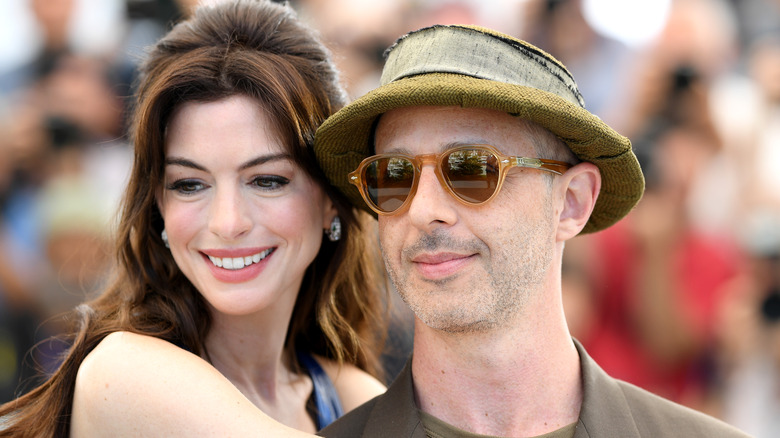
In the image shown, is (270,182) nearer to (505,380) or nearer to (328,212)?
(328,212)

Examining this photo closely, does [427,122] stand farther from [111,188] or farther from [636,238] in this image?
[111,188]

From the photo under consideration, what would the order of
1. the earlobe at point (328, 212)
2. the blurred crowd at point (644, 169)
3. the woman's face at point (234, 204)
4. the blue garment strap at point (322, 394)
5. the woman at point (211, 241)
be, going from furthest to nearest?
the blurred crowd at point (644, 169) < the blue garment strap at point (322, 394) < the earlobe at point (328, 212) < the woman's face at point (234, 204) < the woman at point (211, 241)

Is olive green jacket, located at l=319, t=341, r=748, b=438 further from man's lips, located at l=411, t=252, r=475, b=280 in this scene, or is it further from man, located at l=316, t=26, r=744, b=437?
man's lips, located at l=411, t=252, r=475, b=280

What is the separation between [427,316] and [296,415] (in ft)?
3.89

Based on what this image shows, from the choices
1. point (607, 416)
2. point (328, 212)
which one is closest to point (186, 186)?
point (328, 212)

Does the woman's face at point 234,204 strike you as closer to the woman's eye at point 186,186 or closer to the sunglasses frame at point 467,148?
the woman's eye at point 186,186

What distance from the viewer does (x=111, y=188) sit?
17.3ft

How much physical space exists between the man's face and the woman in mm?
618

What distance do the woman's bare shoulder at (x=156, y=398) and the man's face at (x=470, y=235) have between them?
0.61 m

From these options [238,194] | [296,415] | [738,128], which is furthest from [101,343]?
[738,128]

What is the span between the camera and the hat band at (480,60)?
2447 mm

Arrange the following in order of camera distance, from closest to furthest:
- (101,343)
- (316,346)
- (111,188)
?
1. (101,343)
2. (316,346)
3. (111,188)

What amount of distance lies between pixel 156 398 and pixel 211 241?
0.60 m

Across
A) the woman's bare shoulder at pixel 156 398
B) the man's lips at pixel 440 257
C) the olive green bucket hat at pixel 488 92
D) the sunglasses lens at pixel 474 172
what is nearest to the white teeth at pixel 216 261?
the woman's bare shoulder at pixel 156 398
